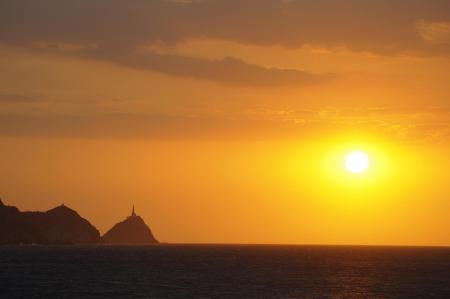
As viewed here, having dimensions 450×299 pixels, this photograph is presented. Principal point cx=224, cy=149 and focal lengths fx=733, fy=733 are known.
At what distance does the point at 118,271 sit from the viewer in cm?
16025

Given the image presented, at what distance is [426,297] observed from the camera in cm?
11000

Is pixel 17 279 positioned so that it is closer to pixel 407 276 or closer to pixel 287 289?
pixel 287 289

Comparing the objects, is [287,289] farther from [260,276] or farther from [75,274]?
[75,274]

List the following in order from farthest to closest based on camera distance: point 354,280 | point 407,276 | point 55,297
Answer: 1. point 407,276
2. point 354,280
3. point 55,297

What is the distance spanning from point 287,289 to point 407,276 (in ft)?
165

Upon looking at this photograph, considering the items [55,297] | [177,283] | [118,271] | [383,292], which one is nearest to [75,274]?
[118,271]

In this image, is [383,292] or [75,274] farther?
[75,274]

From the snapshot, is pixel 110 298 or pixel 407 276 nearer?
pixel 110 298

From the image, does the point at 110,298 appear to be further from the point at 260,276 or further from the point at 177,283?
the point at 260,276

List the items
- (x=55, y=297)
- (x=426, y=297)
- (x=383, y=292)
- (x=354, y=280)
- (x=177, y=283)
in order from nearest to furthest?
(x=55, y=297) → (x=426, y=297) → (x=383, y=292) → (x=177, y=283) → (x=354, y=280)

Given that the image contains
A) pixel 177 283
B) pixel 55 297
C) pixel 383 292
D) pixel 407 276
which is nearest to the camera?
pixel 55 297

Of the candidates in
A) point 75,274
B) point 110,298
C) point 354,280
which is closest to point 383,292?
point 354,280

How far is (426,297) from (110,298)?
47065mm

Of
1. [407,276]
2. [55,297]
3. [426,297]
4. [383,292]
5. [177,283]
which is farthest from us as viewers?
[407,276]
